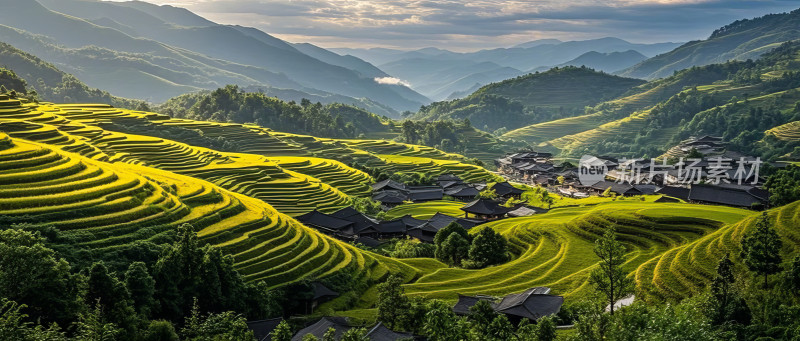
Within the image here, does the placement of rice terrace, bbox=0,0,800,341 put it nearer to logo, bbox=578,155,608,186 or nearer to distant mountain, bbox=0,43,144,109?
logo, bbox=578,155,608,186

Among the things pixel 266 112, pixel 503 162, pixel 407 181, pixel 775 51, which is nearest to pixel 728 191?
pixel 407 181

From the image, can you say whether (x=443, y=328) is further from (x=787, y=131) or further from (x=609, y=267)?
(x=787, y=131)

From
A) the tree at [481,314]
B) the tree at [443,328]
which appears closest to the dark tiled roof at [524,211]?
the tree at [481,314]

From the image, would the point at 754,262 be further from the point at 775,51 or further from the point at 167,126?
the point at 775,51

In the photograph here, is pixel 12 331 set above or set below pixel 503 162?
above

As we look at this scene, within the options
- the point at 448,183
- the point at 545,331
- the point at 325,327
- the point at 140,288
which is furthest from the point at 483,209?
the point at 140,288

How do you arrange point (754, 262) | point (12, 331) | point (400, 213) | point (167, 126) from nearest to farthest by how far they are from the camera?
point (12, 331) < point (754, 262) < point (400, 213) < point (167, 126)

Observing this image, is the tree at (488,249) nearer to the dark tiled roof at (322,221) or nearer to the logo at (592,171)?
the dark tiled roof at (322,221)

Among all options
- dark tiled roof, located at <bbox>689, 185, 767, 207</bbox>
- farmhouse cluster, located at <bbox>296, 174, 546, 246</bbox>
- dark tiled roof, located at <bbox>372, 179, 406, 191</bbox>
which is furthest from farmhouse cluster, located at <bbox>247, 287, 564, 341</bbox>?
dark tiled roof, located at <bbox>372, 179, 406, 191</bbox>
